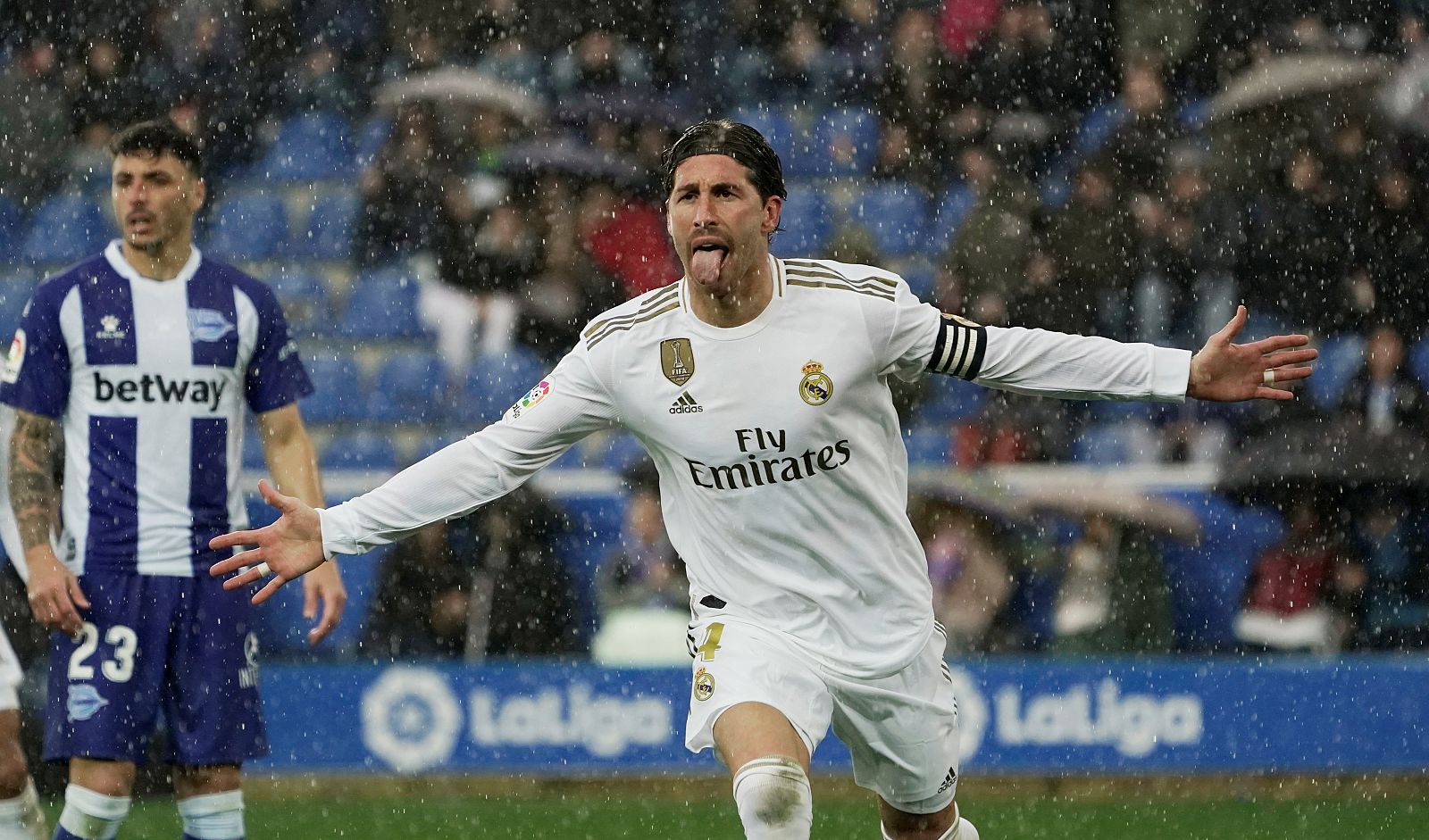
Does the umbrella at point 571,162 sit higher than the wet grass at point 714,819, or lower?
higher

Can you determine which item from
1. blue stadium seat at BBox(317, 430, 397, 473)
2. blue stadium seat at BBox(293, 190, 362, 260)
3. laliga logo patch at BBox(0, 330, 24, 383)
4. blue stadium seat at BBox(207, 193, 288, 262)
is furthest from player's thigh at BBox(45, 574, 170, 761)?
blue stadium seat at BBox(207, 193, 288, 262)

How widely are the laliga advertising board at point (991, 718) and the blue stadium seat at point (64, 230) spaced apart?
425cm

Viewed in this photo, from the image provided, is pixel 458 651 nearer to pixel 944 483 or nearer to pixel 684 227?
pixel 944 483

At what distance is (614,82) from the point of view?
12180mm

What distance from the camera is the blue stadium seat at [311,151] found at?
12648 mm

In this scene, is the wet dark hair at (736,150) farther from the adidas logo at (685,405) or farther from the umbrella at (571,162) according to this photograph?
the umbrella at (571,162)

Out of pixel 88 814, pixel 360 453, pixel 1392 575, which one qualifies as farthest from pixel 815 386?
pixel 360 453

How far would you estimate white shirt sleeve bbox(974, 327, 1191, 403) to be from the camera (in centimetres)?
484

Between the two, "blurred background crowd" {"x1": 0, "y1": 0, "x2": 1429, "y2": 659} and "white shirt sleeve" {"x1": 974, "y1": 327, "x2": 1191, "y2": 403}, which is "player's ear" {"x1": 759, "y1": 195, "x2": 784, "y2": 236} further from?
"blurred background crowd" {"x1": 0, "y1": 0, "x2": 1429, "y2": 659}

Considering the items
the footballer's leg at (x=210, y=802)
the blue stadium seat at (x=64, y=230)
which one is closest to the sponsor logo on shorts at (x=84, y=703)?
the footballer's leg at (x=210, y=802)

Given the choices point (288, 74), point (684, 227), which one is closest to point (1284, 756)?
point (684, 227)

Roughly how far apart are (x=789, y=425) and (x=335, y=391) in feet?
23.0

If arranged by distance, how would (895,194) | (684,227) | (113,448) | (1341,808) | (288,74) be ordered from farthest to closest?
(288,74)
(895,194)
(1341,808)
(113,448)
(684,227)

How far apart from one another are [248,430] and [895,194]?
3859 mm
